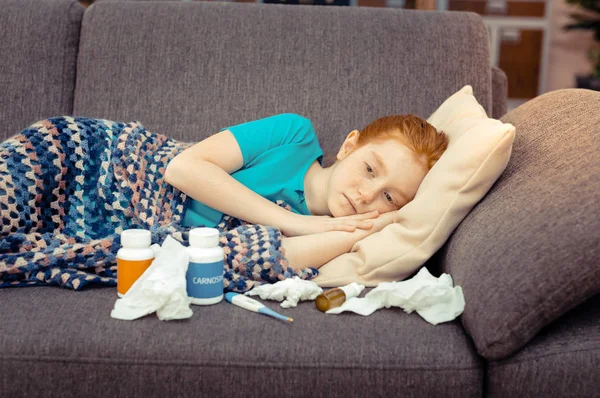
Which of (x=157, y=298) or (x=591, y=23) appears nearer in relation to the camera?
(x=157, y=298)

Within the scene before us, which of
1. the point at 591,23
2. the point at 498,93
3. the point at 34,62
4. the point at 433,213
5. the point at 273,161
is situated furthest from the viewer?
the point at 591,23

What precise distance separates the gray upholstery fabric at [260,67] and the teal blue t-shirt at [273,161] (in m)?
0.15

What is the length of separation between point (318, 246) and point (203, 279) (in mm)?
297

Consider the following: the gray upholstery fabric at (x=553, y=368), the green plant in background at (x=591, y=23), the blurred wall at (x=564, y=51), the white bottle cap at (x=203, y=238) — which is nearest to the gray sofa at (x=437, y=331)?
the gray upholstery fabric at (x=553, y=368)

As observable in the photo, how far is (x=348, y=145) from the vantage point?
1508mm

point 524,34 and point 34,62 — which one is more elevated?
point 34,62

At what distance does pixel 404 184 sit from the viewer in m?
1.40

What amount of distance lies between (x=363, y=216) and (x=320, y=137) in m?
0.35

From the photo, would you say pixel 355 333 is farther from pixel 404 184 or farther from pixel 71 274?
pixel 71 274

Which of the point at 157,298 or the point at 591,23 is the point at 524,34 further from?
the point at 157,298

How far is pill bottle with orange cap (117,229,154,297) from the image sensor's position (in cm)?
113

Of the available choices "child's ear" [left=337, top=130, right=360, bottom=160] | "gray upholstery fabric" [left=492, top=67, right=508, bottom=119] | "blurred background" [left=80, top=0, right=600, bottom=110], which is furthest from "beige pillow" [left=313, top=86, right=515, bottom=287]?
"blurred background" [left=80, top=0, right=600, bottom=110]

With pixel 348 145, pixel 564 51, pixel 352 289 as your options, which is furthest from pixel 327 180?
pixel 564 51

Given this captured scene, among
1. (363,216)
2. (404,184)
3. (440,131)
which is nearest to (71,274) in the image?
(363,216)
